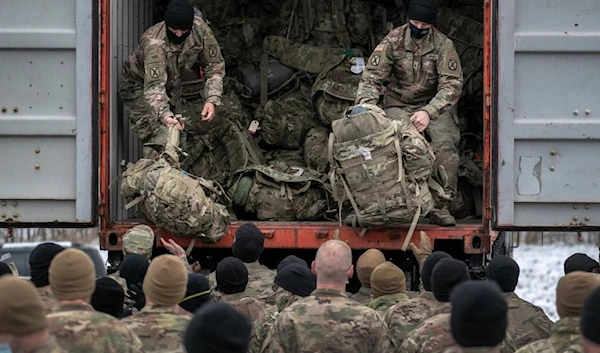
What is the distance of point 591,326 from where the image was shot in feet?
12.6

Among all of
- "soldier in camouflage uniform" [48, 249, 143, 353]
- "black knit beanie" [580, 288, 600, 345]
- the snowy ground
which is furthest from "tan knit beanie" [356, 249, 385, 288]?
the snowy ground

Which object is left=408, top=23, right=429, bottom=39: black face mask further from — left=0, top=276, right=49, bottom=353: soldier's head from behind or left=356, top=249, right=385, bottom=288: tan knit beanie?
left=0, top=276, right=49, bottom=353: soldier's head from behind

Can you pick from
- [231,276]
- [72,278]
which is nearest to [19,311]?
[72,278]

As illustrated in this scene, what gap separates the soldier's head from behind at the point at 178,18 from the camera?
8.06 meters

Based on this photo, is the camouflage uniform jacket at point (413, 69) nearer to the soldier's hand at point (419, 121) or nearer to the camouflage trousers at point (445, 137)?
the camouflage trousers at point (445, 137)

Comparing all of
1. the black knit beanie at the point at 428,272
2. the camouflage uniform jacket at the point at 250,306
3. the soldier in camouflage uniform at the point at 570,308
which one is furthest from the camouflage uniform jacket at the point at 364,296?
the soldier in camouflage uniform at the point at 570,308

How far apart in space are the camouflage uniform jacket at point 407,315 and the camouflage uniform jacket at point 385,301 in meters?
0.34

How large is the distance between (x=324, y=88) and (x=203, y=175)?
107 cm

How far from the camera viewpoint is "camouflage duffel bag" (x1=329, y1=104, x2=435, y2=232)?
7371 mm

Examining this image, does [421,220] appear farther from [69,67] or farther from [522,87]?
[69,67]

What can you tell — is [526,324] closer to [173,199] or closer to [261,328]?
[261,328]

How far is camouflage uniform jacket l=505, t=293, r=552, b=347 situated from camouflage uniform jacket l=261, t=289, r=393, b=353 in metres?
1.22

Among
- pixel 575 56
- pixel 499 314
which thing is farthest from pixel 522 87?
pixel 499 314

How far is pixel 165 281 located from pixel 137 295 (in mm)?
1533
